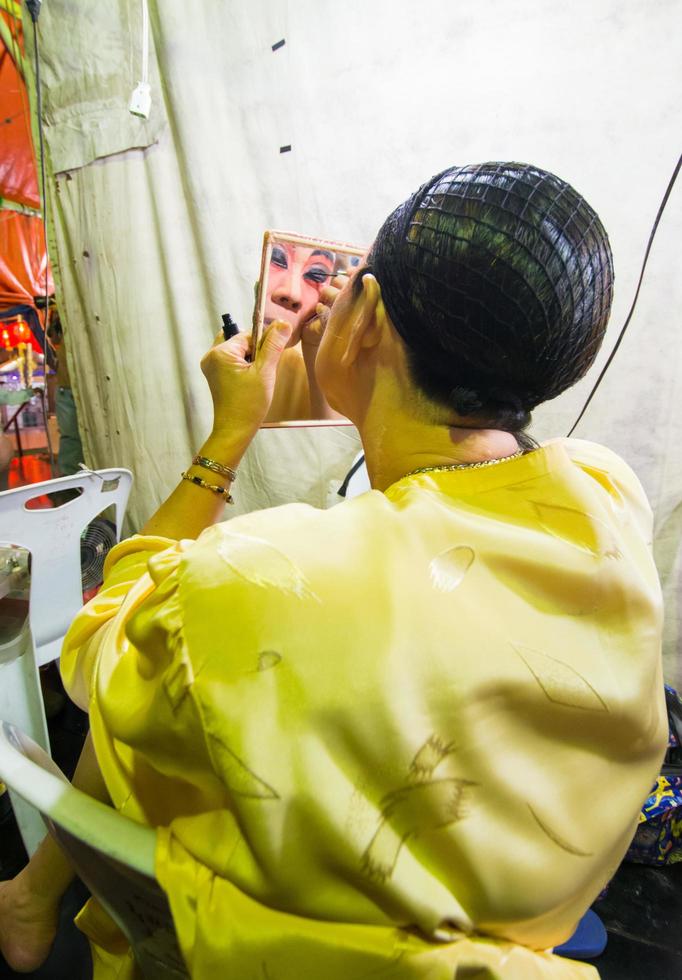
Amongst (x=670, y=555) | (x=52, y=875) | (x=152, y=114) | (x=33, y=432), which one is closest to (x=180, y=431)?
(x=152, y=114)

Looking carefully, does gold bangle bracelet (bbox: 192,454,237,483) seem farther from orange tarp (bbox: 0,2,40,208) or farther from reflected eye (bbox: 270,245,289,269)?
orange tarp (bbox: 0,2,40,208)

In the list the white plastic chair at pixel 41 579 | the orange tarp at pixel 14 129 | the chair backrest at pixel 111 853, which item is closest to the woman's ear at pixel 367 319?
the chair backrest at pixel 111 853

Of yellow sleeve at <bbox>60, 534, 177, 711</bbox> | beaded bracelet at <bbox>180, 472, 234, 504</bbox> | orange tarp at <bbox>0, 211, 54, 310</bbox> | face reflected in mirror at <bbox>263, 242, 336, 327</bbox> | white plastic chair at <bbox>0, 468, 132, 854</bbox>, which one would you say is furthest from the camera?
orange tarp at <bbox>0, 211, 54, 310</bbox>

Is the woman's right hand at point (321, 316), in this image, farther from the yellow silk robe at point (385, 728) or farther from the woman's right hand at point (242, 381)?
the yellow silk robe at point (385, 728)

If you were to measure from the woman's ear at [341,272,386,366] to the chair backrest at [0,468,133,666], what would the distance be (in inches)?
35.5

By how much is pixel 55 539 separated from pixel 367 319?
1.09 meters

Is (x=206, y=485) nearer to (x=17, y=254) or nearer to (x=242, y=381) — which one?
(x=242, y=381)

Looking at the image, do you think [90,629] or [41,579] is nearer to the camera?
[90,629]

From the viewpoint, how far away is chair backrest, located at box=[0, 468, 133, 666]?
1201 mm

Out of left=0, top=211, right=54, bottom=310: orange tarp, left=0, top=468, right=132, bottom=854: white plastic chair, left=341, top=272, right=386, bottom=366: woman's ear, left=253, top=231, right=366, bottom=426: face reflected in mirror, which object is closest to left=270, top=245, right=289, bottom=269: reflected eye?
left=253, top=231, right=366, bottom=426: face reflected in mirror

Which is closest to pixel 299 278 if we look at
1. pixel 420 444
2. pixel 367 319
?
pixel 367 319

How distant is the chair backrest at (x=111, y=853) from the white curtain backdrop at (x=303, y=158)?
1.36 m

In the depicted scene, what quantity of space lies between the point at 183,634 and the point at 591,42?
1697mm

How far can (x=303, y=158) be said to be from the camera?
1557 millimetres
